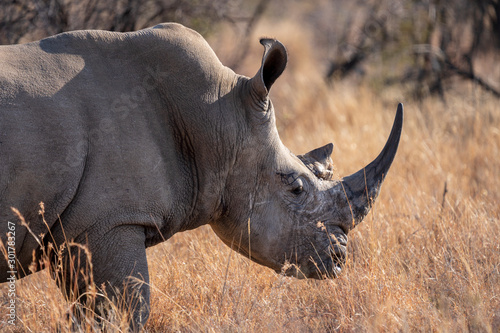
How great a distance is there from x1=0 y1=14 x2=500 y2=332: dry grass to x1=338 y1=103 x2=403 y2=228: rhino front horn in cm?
36

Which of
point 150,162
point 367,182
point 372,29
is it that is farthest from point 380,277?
point 372,29

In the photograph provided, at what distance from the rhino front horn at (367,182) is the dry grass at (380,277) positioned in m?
0.36

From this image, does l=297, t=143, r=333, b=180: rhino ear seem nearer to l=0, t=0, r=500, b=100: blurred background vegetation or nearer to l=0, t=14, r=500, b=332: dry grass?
l=0, t=14, r=500, b=332: dry grass

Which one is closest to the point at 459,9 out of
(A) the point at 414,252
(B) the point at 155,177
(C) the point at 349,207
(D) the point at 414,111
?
(D) the point at 414,111

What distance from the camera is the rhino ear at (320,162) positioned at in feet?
12.5

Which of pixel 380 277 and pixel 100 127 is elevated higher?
pixel 100 127

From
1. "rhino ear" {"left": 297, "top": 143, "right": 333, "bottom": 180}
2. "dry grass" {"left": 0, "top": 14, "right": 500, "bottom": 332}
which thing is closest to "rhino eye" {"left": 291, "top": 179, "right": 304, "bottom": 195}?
"rhino ear" {"left": 297, "top": 143, "right": 333, "bottom": 180}

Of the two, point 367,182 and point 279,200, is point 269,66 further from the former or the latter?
point 367,182

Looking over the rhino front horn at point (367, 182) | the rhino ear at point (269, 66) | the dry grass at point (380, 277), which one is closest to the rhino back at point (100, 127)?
the rhino ear at point (269, 66)

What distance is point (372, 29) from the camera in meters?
11.3

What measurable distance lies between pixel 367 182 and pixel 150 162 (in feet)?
4.49

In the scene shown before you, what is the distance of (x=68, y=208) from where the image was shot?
9.73ft

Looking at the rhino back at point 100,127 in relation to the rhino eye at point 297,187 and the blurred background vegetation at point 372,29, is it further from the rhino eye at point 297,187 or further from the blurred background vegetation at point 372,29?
the blurred background vegetation at point 372,29

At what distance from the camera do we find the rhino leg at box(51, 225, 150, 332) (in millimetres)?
3016
